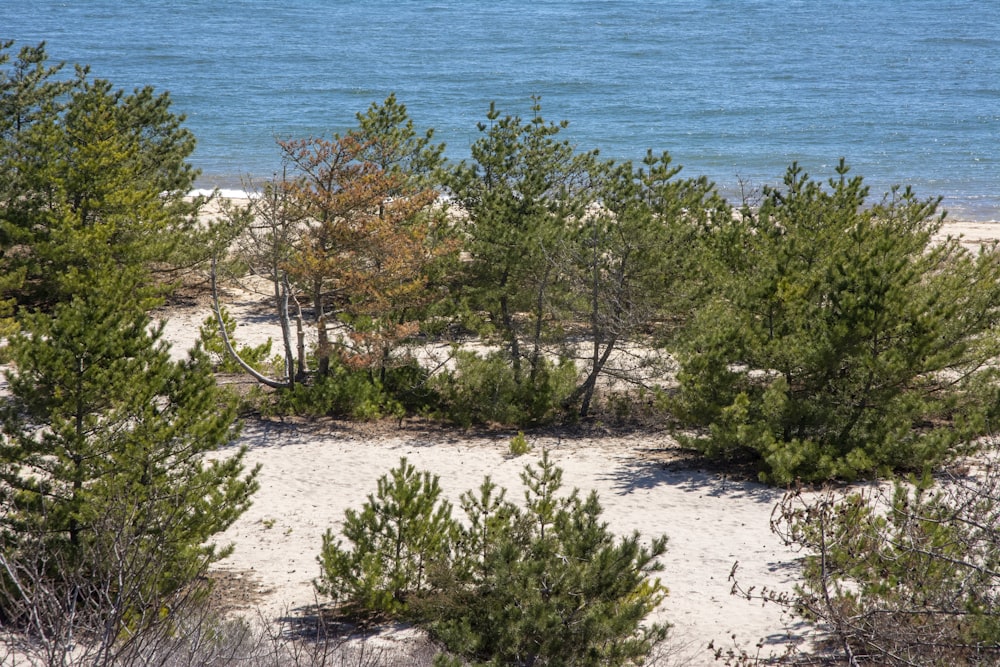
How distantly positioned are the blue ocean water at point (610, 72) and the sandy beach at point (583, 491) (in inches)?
727

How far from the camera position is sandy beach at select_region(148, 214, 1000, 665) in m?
10.9

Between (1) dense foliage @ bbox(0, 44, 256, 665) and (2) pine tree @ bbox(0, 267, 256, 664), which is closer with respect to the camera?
(1) dense foliage @ bbox(0, 44, 256, 665)

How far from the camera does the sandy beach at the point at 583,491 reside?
10867 millimetres

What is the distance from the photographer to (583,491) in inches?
575

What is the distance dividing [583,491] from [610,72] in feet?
196

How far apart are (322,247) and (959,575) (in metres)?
11.4

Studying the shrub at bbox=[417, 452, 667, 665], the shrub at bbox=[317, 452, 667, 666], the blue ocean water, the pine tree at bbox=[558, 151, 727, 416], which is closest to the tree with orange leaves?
the pine tree at bbox=[558, 151, 727, 416]

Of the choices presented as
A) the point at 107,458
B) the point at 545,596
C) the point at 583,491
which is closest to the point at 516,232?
the point at 583,491

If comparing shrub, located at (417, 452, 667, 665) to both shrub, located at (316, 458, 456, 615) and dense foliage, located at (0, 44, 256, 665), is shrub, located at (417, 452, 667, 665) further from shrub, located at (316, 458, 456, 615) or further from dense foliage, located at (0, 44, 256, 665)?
dense foliage, located at (0, 44, 256, 665)

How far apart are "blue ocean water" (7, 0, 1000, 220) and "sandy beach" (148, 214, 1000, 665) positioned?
18.5 m

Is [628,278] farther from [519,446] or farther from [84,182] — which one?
[84,182]

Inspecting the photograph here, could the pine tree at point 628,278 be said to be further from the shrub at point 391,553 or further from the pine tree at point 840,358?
the shrub at point 391,553

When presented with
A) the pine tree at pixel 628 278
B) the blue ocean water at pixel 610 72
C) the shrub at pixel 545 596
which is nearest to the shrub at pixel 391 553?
the shrub at pixel 545 596

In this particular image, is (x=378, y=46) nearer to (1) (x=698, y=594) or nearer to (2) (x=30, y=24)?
(2) (x=30, y=24)
